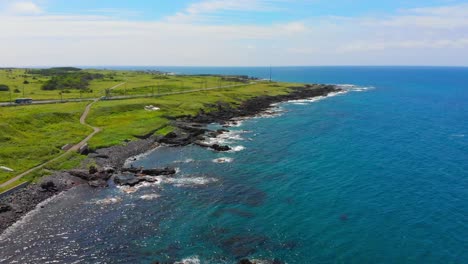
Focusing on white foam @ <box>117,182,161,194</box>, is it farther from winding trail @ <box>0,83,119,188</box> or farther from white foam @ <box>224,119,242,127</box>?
white foam @ <box>224,119,242,127</box>

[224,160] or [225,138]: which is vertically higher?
[225,138]

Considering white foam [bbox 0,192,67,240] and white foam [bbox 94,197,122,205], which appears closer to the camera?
white foam [bbox 0,192,67,240]

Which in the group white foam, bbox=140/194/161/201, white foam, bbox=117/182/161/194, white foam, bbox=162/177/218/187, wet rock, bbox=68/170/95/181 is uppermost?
wet rock, bbox=68/170/95/181

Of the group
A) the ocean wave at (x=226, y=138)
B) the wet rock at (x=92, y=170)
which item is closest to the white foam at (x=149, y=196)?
the wet rock at (x=92, y=170)

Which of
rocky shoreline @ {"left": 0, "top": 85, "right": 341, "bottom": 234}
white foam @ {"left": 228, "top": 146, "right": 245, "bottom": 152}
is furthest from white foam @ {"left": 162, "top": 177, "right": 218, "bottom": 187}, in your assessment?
white foam @ {"left": 228, "top": 146, "right": 245, "bottom": 152}

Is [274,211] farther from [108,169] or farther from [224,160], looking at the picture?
[108,169]

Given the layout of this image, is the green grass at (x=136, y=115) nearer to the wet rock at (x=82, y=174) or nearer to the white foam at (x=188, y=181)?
the wet rock at (x=82, y=174)

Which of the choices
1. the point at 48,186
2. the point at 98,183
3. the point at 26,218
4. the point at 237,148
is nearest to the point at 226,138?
the point at 237,148
